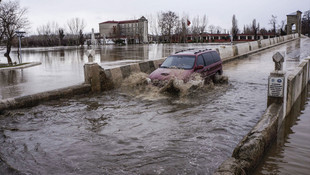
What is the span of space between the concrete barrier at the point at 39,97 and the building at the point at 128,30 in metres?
71.9

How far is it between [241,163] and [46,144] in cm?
420

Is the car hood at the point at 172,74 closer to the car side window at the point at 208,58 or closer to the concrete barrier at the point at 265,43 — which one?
the car side window at the point at 208,58

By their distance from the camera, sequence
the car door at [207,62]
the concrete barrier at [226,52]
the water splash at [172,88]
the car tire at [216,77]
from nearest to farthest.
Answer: the water splash at [172,88], the car door at [207,62], the car tire at [216,77], the concrete barrier at [226,52]

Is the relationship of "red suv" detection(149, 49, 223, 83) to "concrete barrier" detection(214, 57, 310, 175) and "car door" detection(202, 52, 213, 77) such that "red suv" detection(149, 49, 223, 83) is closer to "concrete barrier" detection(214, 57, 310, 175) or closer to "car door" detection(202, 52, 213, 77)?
"car door" detection(202, 52, 213, 77)

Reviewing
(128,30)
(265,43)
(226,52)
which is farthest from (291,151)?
(128,30)

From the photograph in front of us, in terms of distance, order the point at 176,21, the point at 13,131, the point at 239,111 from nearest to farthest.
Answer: the point at 13,131 < the point at 239,111 < the point at 176,21

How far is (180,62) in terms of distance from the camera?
11477 millimetres

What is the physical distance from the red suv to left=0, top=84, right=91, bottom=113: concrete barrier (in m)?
2.84

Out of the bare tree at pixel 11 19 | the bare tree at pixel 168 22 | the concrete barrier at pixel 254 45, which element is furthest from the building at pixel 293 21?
the bare tree at pixel 11 19

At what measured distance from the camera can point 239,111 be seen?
8195 mm

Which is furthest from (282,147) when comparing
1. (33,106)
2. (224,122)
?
(33,106)

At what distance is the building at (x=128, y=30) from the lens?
8579 cm

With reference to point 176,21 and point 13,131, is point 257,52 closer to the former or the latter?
point 13,131

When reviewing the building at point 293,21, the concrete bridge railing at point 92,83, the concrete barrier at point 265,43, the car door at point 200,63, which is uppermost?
the building at point 293,21
